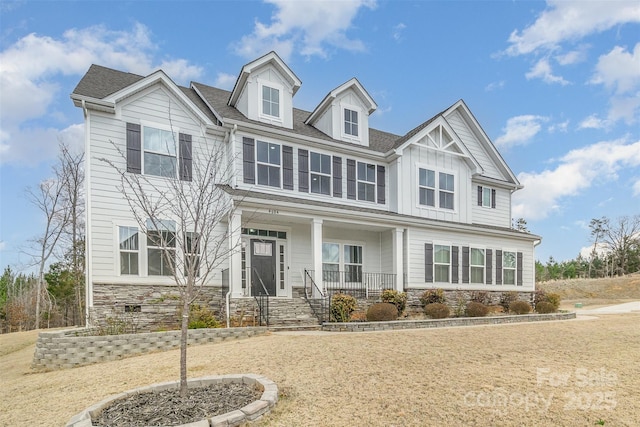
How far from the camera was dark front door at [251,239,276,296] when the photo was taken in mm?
14273

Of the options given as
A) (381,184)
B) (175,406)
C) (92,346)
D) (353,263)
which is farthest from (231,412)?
(381,184)

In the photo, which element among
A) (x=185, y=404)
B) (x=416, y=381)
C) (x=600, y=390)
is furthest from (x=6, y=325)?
(x=600, y=390)

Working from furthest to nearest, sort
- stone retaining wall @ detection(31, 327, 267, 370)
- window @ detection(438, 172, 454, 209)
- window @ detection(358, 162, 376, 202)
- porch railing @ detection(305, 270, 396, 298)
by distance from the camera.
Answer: window @ detection(438, 172, 454, 209) → window @ detection(358, 162, 376, 202) → porch railing @ detection(305, 270, 396, 298) → stone retaining wall @ detection(31, 327, 267, 370)

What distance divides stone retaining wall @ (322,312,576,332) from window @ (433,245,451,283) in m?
3.36

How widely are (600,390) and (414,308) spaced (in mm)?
10248

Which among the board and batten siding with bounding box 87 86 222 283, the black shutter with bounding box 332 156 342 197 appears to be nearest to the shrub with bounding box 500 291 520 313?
the black shutter with bounding box 332 156 342 197

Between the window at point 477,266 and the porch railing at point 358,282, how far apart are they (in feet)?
14.7

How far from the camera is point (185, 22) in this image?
13008 millimetres

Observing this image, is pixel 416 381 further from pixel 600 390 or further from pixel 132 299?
pixel 132 299

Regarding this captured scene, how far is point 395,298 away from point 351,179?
17.6 feet

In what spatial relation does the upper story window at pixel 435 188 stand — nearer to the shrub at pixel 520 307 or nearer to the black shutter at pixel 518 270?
the black shutter at pixel 518 270

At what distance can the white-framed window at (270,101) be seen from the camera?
1563 cm

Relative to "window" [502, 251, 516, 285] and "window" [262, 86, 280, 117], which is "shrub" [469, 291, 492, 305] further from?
"window" [262, 86, 280, 117]

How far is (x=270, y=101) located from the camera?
15.8 m
